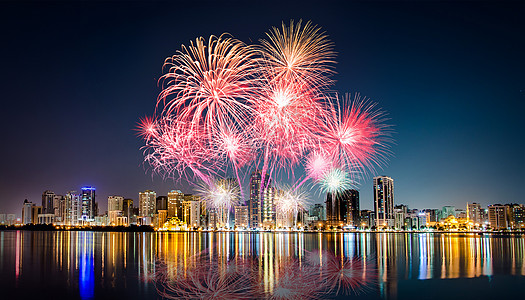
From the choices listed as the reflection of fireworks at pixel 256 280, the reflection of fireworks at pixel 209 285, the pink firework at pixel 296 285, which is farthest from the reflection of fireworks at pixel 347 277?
the reflection of fireworks at pixel 209 285

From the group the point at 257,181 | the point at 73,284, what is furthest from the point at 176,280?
the point at 257,181

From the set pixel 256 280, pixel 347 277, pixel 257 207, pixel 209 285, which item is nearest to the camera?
pixel 209 285

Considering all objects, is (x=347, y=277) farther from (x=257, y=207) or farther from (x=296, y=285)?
(x=257, y=207)

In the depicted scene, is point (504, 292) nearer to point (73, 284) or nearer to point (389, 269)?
point (389, 269)

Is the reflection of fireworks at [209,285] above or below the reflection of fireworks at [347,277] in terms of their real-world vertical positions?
above

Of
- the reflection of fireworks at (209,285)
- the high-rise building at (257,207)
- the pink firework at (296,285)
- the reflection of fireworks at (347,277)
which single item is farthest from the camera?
the high-rise building at (257,207)

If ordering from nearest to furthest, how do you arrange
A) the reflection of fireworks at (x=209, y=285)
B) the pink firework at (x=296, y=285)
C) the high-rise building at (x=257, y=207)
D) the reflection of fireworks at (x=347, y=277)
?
the pink firework at (x=296, y=285) → the reflection of fireworks at (x=209, y=285) → the reflection of fireworks at (x=347, y=277) → the high-rise building at (x=257, y=207)

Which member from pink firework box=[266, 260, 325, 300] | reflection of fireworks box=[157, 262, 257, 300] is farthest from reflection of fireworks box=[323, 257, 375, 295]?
reflection of fireworks box=[157, 262, 257, 300]

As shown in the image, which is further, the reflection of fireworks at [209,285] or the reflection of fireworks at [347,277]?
the reflection of fireworks at [347,277]

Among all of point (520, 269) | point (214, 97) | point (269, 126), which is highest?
point (214, 97)

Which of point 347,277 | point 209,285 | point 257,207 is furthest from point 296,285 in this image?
point 257,207

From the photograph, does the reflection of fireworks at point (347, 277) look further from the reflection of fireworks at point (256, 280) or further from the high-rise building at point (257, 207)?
the high-rise building at point (257, 207)
